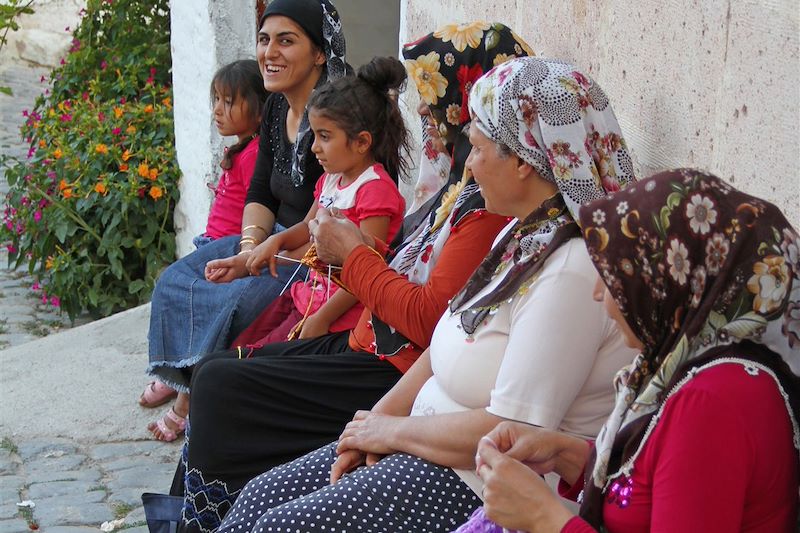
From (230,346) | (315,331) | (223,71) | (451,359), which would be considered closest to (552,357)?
(451,359)

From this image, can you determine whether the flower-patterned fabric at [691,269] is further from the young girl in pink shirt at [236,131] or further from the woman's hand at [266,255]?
the young girl in pink shirt at [236,131]

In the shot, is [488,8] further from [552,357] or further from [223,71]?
[552,357]

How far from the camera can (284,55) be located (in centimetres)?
441

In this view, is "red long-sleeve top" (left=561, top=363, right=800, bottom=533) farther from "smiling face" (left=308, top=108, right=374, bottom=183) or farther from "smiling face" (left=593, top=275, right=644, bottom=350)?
"smiling face" (left=308, top=108, right=374, bottom=183)

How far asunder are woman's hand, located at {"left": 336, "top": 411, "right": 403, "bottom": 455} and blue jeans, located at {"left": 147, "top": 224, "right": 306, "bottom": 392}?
1.41m

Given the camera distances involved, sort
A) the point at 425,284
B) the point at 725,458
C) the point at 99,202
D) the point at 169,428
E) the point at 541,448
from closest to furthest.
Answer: the point at 725,458
the point at 541,448
the point at 425,284
the point at 169,428
the point at 99,202

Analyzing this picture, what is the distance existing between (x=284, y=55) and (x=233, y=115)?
622 mm

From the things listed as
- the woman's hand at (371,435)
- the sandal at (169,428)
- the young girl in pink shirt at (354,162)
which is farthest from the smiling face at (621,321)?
the sandal at (169,428)

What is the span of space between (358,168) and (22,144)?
778 cm

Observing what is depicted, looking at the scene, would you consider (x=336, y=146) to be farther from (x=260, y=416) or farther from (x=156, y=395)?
(x=156, y=395)

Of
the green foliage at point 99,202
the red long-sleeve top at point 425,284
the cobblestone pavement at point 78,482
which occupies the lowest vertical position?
the cobblestone pavement at point 78,482

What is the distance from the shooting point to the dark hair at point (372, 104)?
376 centimetres

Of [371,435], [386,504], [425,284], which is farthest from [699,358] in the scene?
[425,284]

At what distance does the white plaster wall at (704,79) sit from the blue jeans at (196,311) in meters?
1.46
